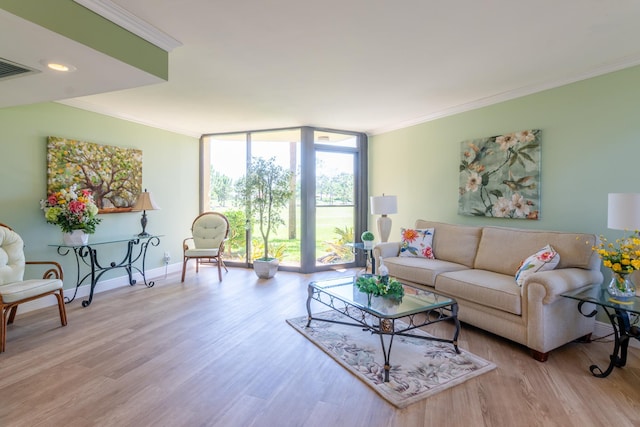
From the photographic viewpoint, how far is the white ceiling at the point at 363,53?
84.2 inches

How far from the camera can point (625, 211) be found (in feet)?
7.80

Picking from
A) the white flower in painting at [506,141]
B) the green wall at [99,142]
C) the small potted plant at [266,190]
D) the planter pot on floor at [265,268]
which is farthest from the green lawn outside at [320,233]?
the white flower in painting at [506,141]

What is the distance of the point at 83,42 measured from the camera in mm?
2027

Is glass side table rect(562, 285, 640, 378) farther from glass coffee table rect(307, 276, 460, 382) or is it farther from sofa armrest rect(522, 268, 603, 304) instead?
glass coffee table rect(307, 276, 460, 382)

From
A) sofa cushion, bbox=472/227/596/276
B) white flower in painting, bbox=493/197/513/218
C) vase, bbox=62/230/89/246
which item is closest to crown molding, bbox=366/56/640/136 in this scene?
white flower in painting, bbox=493/197/513/218

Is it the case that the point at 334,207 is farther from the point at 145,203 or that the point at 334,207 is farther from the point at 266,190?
the point at 145,203

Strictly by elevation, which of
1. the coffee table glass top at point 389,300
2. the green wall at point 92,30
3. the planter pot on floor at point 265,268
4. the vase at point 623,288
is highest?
the green wall at point 92,30

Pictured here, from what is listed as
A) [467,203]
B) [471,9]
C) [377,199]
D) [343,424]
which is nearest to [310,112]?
[377,199]

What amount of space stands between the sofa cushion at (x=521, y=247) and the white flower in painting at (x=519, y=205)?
0.28 metres

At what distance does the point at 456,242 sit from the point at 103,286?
15.4 feet

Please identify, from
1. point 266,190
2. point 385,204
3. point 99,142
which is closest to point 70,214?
point 99,142

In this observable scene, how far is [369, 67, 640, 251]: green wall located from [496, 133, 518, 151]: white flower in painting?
9 cm

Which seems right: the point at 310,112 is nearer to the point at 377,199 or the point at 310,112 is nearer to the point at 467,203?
the point at 377,199

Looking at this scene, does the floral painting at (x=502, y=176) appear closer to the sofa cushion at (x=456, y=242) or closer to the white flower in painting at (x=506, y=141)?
the white flower in painting at (x=506, y=141)
